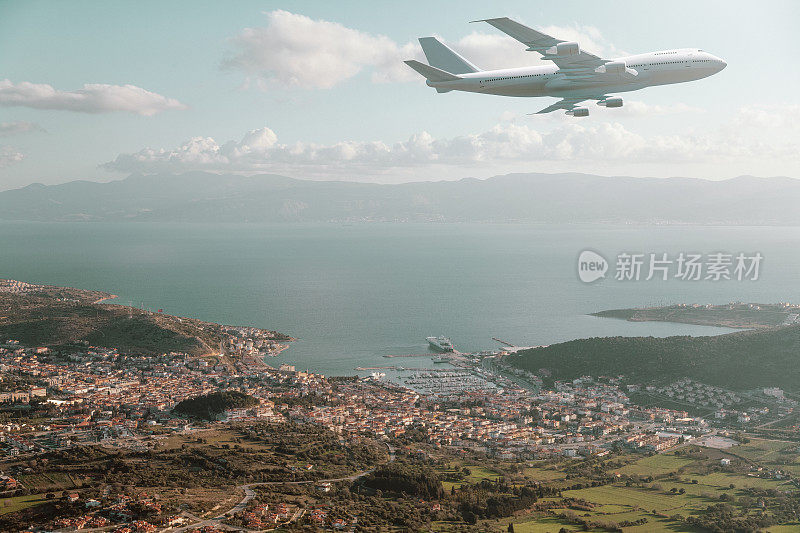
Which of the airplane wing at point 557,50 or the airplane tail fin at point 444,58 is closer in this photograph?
the airplane wing at point 557,50

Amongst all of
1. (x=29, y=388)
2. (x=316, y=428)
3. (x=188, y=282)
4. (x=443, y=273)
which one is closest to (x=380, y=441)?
(x=316, y=428)

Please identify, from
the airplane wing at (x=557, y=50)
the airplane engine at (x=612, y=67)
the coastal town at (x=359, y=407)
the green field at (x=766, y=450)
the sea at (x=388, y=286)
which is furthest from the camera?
the sea at (x=388, y=286)

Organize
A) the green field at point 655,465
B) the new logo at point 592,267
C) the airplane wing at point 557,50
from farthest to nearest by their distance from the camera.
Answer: the new logo at point 592,267 → the green field at point 655,465 → the airplane wing at point 557,50

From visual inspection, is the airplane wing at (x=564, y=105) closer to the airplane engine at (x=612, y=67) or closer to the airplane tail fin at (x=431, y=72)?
the airplane engine at (x=612, y=67)

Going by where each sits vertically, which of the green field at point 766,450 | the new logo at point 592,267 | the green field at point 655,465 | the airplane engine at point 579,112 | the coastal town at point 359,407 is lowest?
the coastal town at point 359,407

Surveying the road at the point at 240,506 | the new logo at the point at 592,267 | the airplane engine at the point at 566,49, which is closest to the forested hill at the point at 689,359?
the road at the point at 240,506

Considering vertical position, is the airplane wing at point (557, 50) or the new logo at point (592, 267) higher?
the airplane wing at point (557, 50)

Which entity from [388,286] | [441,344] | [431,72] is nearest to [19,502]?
[431,72]

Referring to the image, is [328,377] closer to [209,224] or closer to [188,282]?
[188,282]

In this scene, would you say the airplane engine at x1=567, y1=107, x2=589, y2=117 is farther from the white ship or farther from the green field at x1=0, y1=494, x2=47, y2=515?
the white ship
